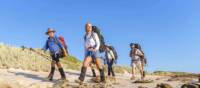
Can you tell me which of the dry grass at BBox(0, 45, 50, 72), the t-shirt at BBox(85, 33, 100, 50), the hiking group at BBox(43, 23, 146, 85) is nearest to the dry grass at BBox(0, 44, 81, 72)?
the dry grass at BBox(0, 45, 50, 72)

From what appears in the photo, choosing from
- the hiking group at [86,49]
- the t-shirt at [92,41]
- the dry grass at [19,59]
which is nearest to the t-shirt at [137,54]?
the hiking group at [86,49]

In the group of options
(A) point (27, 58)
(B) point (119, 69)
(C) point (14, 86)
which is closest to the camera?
(C) point (14, 86)

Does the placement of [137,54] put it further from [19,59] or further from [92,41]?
[19,59]

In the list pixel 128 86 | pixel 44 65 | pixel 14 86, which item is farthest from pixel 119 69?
pixel 14 86

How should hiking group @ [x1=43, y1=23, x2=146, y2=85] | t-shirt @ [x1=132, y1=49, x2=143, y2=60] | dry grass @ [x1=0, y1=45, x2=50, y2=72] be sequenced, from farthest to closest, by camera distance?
1. dry grass @ [x1=0, y1=45, x2=50, y2=72]
2. t-shirt @ [x1=132, y1=49, x2=143, y2=60]
3. hiking group @ [x1=43, y1=23, x2=146, y2=85]

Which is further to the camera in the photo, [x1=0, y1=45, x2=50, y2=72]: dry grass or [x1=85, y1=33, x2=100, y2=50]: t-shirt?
[x1=0, y1=45, x2=50, y2=72]: dry grass

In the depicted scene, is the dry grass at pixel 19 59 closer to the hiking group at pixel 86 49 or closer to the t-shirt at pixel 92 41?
the hiking group at pixel 86 49

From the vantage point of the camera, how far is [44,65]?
29641 millimetres

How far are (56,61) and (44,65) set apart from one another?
12508 millimetres

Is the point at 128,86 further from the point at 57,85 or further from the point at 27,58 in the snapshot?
the point at 27,58

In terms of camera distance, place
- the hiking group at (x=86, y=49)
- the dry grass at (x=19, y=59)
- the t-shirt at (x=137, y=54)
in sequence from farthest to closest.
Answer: the dry grass at (x=19, y=59) → the t-shirt at (x=137, y=54) → the hiking group at (x=86, y=49)

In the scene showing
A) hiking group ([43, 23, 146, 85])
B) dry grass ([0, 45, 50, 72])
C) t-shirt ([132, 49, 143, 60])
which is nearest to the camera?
hiking group ([43, 23, 146, 85])

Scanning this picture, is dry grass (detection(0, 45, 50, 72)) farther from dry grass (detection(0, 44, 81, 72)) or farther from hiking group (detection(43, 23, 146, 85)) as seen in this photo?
hiking group (detection(43, 23, 146, 85))

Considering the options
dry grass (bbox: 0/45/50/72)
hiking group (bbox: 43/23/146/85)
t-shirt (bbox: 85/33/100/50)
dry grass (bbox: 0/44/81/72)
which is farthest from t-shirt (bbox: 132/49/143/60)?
dry grass (bbox: 0/44/81/72)
